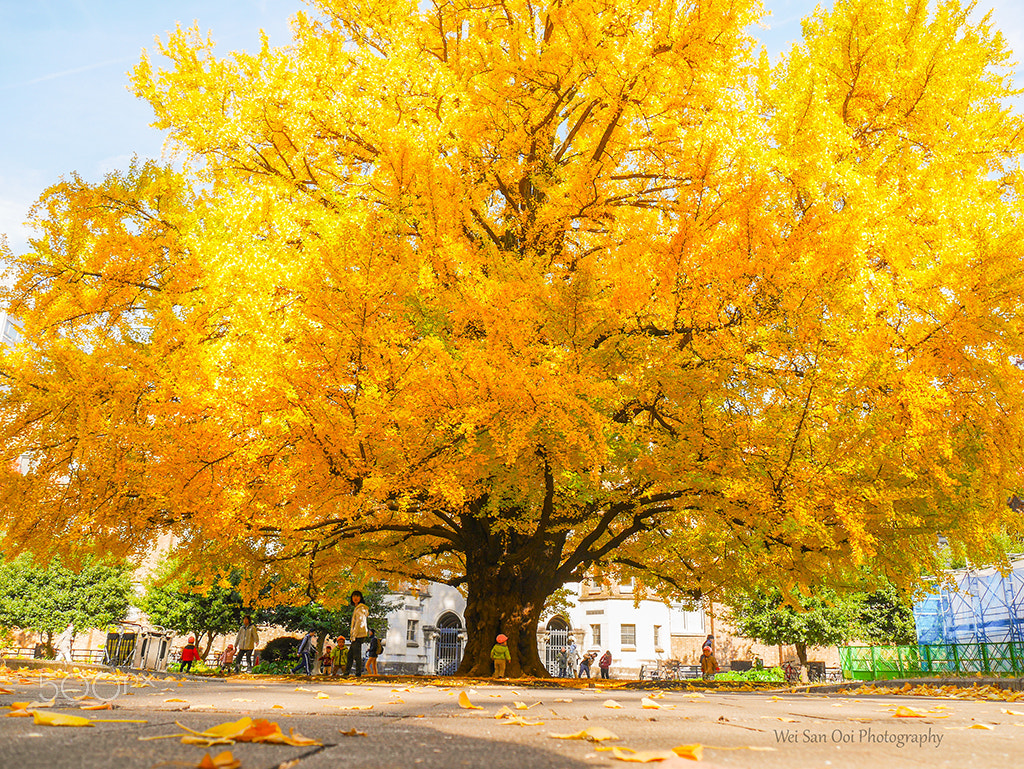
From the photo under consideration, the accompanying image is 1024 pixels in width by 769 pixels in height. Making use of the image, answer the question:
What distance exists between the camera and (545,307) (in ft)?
23.5

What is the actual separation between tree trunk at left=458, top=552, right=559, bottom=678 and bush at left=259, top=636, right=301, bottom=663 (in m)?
18.1

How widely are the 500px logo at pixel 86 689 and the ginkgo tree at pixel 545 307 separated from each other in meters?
1.97

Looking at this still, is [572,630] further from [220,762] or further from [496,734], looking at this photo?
[220,762]

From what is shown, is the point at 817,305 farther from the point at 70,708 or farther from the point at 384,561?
the point at 384,561

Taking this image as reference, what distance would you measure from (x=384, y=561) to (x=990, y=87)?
12509 millimetres

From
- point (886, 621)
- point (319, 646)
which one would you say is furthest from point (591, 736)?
point (886, 621)

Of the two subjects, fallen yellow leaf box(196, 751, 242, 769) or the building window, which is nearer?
fallen yellow leaf box(196, 751, 242, 769)

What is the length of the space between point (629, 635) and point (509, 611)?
85.2ft

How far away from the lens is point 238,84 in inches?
373

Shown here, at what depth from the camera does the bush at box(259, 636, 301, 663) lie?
26.2 m

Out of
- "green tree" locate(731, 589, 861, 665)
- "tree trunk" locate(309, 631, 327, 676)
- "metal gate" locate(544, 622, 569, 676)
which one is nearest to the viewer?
"tree trunk" locate(309, 631, 327, 676)

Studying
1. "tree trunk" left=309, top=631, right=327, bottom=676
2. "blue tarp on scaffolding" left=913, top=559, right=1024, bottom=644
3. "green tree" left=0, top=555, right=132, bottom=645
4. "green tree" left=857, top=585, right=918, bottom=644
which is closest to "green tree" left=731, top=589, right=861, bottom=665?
"blue tarp on scaffolding" left=913, top=559, right=1024, bottom=644

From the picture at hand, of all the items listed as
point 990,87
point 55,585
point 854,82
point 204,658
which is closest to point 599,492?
point 854,82

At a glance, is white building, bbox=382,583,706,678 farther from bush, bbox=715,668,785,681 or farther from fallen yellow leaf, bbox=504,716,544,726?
fallen yellow leaf, bbox=504,716,544,726
